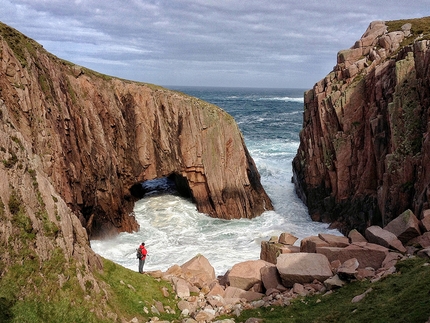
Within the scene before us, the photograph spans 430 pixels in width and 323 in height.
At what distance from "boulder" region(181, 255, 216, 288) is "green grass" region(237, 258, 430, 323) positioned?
4.42 metres

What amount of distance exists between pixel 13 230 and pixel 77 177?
54.2ft

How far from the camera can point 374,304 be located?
13.1 m

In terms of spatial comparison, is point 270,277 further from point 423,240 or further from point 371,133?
point 371,133

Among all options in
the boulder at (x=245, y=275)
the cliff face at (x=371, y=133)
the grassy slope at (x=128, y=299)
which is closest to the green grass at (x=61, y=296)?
the grassy slope at (x=128, y=299)

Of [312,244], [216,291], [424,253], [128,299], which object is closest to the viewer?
[128,299]

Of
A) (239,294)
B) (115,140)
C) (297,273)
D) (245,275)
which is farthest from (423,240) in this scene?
(115,140)

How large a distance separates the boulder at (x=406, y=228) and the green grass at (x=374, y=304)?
4016mm

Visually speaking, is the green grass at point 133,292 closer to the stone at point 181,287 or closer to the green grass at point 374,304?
the stone at point 181,287

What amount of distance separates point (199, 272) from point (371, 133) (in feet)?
66.6

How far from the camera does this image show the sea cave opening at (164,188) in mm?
42375

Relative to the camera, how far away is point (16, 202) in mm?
12906

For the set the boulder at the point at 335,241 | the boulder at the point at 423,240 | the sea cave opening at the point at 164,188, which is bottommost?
the sea cave opening at the point at 164,188

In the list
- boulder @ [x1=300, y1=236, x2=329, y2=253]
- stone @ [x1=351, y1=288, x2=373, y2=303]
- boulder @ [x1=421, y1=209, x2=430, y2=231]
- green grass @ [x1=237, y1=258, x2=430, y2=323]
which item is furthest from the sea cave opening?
stone @ [x1=351, y1=288, x2=373, y2=303]

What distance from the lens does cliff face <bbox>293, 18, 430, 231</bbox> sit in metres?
26.6
